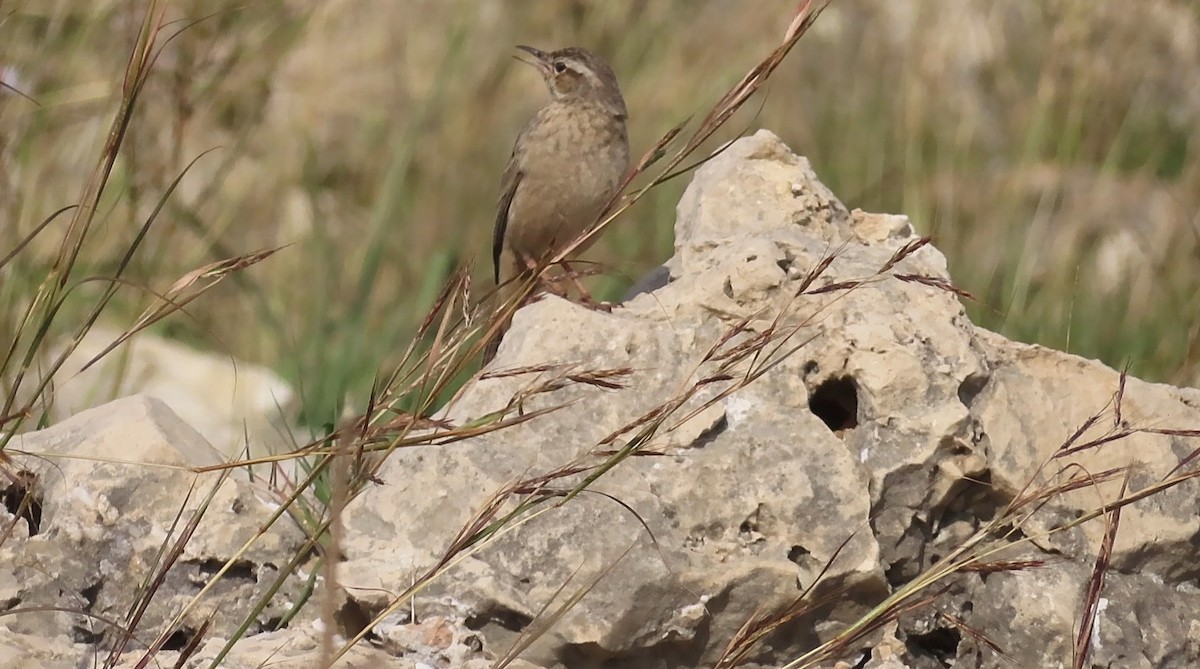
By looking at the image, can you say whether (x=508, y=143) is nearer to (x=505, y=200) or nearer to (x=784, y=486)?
(x=505, y=200)

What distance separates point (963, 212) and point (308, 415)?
3.50 meters

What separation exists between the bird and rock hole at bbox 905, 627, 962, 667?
2.76 meters

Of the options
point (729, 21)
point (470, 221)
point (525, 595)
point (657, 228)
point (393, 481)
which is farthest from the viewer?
point (729, 21)

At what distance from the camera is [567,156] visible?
566cm

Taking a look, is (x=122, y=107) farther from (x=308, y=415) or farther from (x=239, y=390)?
(x=239, y=390)

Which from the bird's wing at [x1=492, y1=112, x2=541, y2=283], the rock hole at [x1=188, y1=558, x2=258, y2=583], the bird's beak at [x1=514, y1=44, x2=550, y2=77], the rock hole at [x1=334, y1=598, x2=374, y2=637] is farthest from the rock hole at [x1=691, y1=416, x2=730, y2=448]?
the bird's beak at [x1=514, y1=44, x2=550, y2=77]

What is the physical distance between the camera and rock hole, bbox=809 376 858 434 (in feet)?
10.6

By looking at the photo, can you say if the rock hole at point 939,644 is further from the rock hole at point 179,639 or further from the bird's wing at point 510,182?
the bird's wing at point 510,182

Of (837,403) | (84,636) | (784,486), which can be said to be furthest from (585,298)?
(84,636)

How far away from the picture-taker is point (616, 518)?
2.87 metres

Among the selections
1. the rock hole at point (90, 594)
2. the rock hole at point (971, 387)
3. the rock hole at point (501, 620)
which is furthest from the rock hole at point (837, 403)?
the rock hole at point (90, 594)

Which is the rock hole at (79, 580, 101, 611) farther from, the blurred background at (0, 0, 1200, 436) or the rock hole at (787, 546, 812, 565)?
the blurred background at (0, 0, 1200, 436)

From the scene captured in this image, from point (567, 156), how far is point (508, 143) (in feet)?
10.2

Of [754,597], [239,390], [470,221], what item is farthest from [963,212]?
[754,597]
